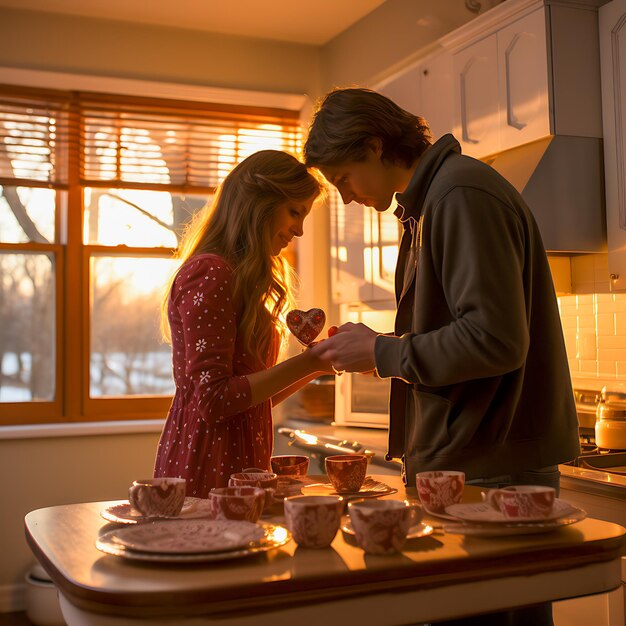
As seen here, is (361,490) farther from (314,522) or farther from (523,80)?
(523,80)

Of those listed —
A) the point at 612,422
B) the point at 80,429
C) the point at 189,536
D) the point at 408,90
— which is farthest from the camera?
the point at 80,429

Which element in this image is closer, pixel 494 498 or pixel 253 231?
Result: pixel 494 498

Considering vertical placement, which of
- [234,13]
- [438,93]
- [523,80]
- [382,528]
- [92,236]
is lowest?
[382,528]

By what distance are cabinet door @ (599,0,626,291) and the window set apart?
2.07 meters

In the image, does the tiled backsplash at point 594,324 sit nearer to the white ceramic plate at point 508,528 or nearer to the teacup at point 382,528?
the white ceramic plate at point 508,528

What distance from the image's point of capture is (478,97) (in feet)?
9.15

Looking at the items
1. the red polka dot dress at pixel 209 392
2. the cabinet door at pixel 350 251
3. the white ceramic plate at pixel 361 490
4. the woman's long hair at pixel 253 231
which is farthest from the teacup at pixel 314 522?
the cabinet door at pixel 350 251

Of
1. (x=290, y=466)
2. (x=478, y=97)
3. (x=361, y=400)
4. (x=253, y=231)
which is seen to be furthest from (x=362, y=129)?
(x=361, y=400)

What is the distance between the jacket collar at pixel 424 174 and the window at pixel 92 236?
266 centimetres

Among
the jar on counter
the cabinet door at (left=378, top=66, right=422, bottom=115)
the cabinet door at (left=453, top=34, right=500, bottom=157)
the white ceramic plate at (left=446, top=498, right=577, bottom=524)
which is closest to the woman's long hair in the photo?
the white ceramic plate at (left=446, top=498, right=577, bottom=524)

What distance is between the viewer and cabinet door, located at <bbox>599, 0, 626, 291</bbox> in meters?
2.44

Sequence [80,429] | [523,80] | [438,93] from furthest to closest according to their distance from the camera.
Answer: [80,429] → [438,93] → [523,80]

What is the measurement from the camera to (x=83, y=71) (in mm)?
3910

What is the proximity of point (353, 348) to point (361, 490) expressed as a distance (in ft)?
0.82
